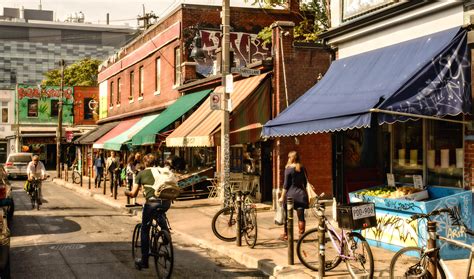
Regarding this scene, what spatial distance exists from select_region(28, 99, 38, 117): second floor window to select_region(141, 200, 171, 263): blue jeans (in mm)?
48662

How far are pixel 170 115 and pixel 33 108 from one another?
3577 centimetres

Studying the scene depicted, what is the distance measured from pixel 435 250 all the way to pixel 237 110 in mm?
10464

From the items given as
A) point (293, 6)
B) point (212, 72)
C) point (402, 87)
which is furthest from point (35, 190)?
point (293, 6)

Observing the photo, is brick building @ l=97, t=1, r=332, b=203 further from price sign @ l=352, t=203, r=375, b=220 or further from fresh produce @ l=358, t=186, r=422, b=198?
price sign @ l=352, t=203, r=375, b=220

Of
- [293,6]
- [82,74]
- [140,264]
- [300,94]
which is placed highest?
[82,74]

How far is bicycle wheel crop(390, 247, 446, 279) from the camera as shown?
21.5 ft

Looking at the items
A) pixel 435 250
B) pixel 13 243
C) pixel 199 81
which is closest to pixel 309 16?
pixel 199 81

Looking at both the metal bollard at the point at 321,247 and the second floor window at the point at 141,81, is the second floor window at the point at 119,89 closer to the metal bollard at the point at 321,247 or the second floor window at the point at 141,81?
the second floor window at the point at 141,81

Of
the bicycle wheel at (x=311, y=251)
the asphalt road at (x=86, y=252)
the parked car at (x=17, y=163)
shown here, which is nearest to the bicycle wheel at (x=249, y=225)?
the asphalt road at (x=86, y=252)

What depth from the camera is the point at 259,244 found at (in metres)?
11.0

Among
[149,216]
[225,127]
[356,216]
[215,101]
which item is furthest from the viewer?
[225,127]

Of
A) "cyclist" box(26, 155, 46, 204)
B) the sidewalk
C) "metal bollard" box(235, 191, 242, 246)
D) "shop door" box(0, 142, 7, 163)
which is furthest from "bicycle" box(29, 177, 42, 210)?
"shop door" box(0, 142, 7, 163)

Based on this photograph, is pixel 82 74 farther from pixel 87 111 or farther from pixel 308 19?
pixel 308 19

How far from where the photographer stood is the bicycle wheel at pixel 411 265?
6543mm
